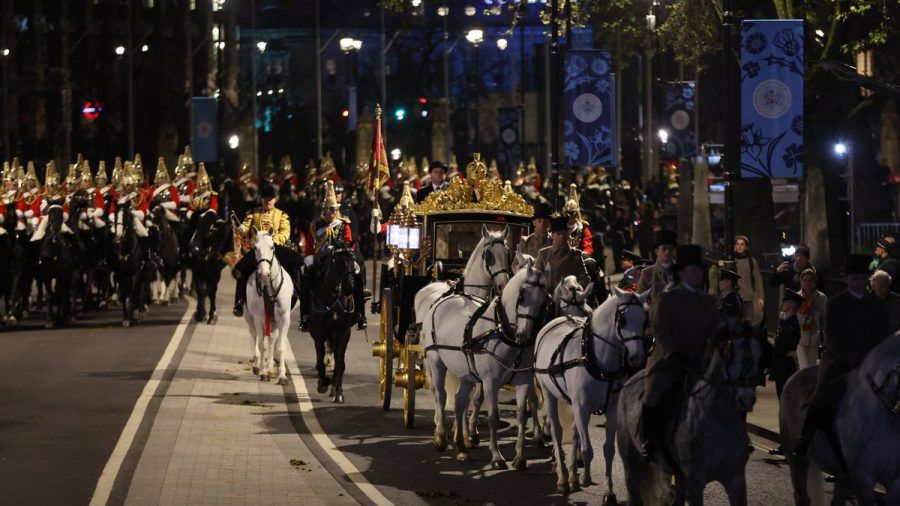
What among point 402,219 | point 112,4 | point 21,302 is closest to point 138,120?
point 112,4

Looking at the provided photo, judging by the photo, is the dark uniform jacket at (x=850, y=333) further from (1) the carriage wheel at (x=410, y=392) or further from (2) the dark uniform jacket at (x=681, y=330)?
(1) the carriage wheel at (x=410, y=392)

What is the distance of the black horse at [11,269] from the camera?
3425cm

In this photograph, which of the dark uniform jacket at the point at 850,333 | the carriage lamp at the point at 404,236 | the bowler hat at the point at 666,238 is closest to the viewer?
the dark uniform jacket at the point at 850,333

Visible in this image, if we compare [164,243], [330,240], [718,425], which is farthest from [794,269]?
[164,243]

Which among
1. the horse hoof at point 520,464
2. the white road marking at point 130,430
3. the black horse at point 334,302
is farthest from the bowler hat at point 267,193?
the horse hoof at point 520,464

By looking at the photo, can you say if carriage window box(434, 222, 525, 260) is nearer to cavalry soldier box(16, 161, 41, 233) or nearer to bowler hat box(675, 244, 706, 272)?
bowler hat box(675, 244, 706, 272)

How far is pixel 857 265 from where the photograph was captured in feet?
42.0

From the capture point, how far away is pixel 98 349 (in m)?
28.2

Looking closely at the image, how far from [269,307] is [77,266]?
10986 mm

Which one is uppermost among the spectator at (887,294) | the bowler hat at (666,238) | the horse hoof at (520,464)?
the bowler hat at (666,238)

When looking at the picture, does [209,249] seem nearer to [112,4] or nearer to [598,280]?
[598,280]

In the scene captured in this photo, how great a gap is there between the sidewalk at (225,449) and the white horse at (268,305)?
37 centimetres

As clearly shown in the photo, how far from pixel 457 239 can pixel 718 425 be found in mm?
9643

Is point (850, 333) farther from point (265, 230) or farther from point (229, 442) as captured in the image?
point (265, 230)
